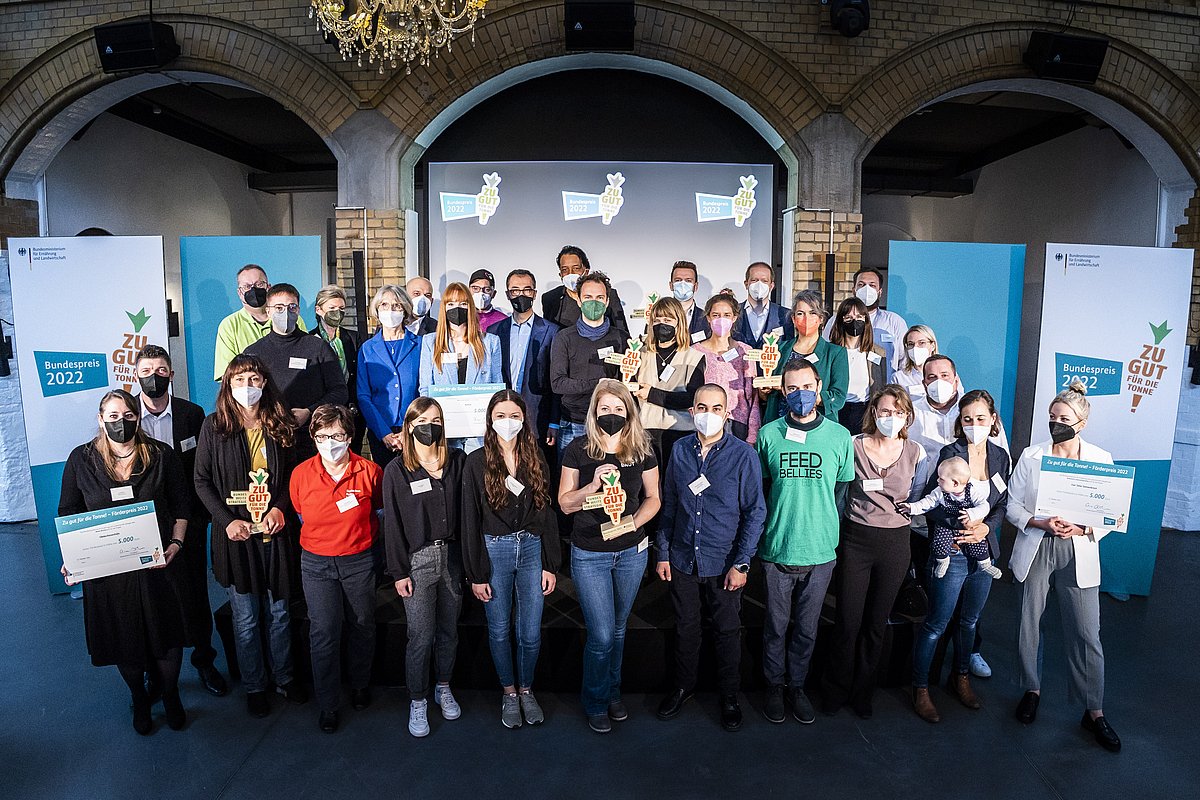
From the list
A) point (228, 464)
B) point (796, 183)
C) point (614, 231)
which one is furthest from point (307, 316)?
point (796, 183)

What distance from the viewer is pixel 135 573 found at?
3.26 metres

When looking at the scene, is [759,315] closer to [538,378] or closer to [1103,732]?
[538,378]

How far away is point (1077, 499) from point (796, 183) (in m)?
3.65

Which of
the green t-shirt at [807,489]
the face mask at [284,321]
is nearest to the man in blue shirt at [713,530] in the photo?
the green t-shirt at [807,489]

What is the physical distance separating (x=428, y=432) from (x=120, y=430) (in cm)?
140

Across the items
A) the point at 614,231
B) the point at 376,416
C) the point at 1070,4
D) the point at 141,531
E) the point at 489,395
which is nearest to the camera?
the point at 141,531

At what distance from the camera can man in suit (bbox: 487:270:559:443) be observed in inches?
169

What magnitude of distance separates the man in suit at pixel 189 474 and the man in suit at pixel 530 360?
175cm

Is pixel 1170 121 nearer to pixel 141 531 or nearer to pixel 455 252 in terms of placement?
pixel 455 252

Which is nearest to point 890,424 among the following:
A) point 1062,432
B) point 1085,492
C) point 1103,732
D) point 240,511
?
point 1062,432

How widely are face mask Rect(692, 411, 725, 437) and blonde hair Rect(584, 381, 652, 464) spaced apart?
0.27 metres

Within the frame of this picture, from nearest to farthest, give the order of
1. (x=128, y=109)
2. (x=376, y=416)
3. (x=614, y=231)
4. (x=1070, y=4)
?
(x=376, y=416), (x=1070, y=4), (x=614, y=231), (x=128, y=109)

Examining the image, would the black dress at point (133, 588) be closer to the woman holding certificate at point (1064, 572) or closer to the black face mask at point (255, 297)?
the black face mask at point (255, 297)

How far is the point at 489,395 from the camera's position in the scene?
3.70 meters
